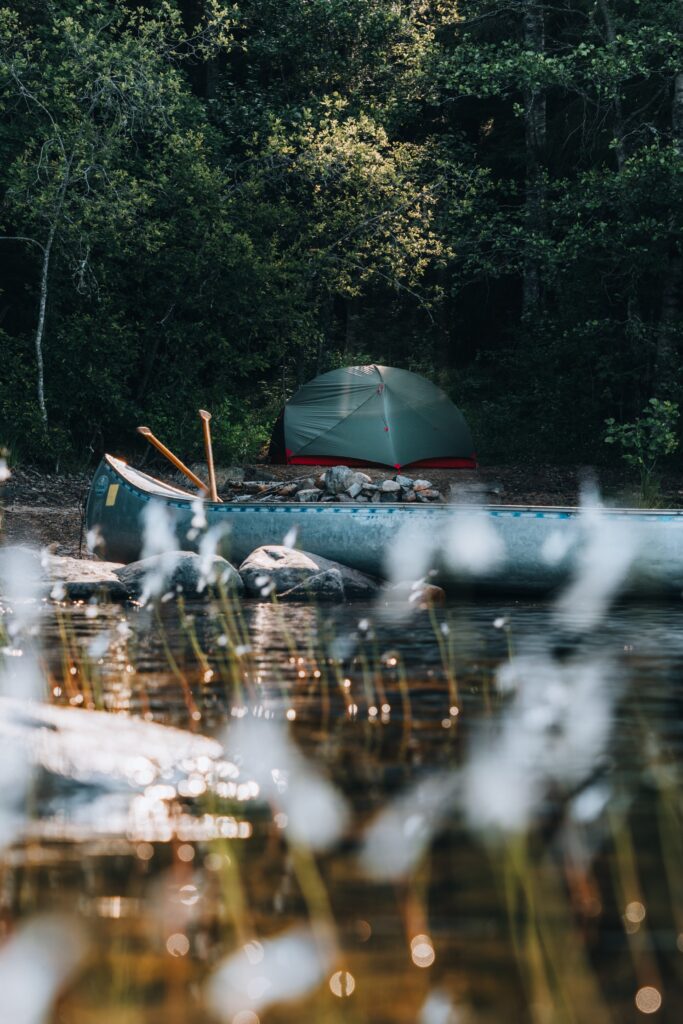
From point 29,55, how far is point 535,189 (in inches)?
393

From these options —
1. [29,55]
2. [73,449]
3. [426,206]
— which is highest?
[29,55]

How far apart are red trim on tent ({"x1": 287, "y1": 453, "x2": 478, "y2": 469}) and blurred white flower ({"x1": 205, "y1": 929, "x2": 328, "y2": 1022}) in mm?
17873

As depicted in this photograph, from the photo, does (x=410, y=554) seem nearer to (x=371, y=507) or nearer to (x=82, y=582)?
(x=371, y=507)

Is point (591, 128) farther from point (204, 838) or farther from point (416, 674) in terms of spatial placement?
point (204, 838)

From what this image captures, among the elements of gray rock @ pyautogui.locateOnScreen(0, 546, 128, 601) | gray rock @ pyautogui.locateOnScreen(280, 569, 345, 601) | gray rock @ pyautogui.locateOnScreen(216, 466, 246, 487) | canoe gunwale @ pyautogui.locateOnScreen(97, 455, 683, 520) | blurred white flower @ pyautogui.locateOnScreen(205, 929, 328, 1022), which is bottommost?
gray rock @ pyautogui.locateOnScreen(216, 466, 246, 487)

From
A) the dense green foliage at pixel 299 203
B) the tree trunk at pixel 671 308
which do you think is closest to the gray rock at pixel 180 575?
the dense green foliage at pixel 299 203

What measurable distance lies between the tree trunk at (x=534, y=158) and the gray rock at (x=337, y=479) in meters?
6.58

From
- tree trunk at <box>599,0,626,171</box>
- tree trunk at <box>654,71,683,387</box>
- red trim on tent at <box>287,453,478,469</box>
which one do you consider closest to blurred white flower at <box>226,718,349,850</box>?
tree trunk at <box>654,71,683,387</box>

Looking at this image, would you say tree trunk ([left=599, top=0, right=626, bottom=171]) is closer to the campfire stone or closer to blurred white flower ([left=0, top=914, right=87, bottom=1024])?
the campfire stone

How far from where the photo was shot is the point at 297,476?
2033cm

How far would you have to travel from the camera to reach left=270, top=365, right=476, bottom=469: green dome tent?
70.7 feet

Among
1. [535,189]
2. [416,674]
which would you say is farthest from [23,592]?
[535,189]

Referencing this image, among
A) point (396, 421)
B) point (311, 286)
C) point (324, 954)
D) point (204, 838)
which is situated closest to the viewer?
point (324, 954)

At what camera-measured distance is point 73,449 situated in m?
20.4
